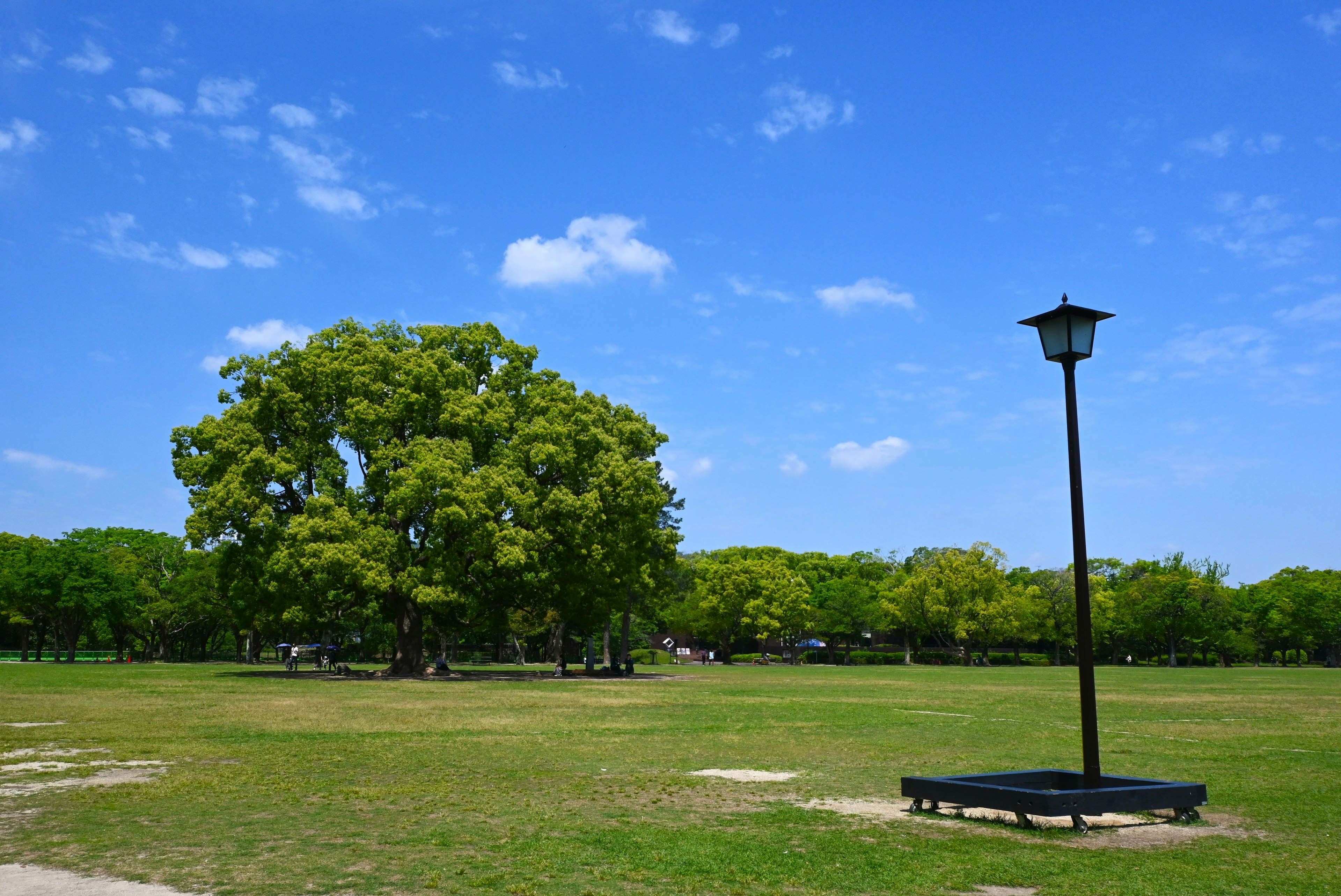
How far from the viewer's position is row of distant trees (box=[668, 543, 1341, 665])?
8462 centimetres

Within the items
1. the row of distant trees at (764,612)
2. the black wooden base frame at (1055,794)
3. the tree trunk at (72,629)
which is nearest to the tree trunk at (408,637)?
the row of distant trees at (764,612)

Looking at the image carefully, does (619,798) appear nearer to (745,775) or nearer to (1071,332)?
(745,775)

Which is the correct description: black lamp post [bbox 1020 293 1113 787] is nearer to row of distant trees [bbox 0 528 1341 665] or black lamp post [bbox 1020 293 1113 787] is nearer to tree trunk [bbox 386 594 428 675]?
tree trunk [bbox 386 594 428 675]

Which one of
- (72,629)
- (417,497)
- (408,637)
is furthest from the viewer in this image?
(72,629)

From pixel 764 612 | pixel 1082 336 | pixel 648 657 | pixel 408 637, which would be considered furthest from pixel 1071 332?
pixel 648 657

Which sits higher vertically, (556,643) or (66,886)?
(66,886)

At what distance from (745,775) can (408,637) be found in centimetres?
3560

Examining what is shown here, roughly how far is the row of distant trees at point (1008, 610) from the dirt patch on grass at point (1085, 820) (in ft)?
239

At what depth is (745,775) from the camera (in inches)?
505

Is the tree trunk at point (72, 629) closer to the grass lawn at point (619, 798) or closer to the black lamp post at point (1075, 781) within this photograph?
the grass lawn at point (619, 798)

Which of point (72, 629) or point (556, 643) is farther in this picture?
point (556, 643)

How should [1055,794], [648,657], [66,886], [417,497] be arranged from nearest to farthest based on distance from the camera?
[66,886] < [1055,794] < [417,497] < [648,657]

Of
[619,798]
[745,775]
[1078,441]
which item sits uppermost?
[1078,441]

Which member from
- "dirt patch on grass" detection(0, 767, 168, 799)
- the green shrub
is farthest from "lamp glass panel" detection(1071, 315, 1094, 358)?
the green shrub
